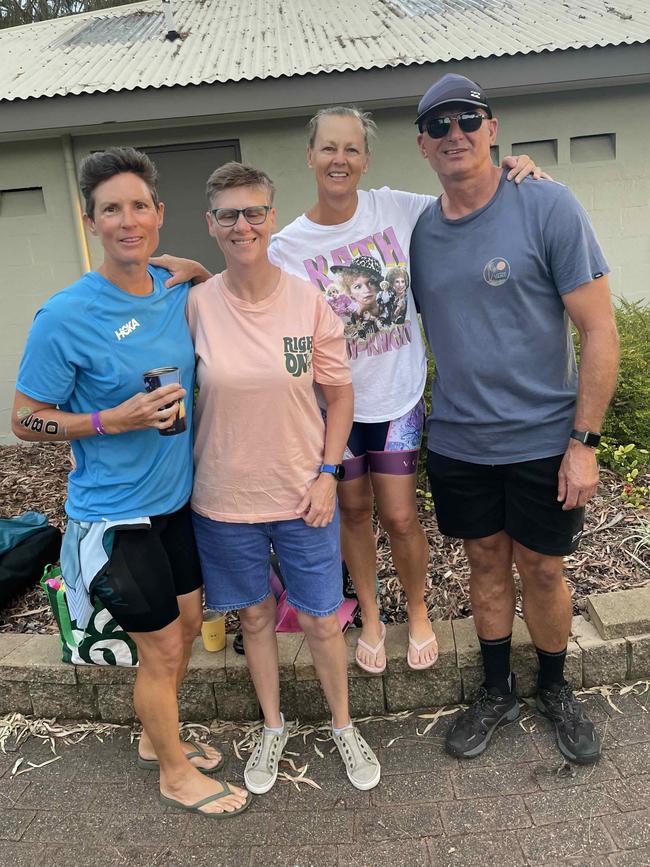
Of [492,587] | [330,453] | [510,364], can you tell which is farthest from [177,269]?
[492,587]

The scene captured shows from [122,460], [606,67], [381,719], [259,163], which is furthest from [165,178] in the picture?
[381,719]

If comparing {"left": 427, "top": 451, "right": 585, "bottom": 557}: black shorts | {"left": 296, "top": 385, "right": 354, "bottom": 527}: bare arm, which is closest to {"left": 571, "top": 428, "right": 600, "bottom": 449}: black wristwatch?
{"left": 427, "top": 451, "right": 585, "bottom": 557}: black shorts

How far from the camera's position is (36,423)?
2072 millimetres

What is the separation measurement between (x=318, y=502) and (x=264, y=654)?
0.72 m

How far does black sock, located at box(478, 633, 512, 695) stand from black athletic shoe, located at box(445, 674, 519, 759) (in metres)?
0.03

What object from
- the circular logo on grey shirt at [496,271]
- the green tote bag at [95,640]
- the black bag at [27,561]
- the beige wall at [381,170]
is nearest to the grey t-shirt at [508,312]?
the circular logo on grey shirt at [496,271]

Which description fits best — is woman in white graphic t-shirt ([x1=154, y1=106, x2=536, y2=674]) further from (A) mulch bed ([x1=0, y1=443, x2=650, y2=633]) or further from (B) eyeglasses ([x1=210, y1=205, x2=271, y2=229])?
(A) mulch bed ([x1=0, y1=443, x2=650, y2=633])

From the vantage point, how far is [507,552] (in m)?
2.67

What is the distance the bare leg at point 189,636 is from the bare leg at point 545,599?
1.24m

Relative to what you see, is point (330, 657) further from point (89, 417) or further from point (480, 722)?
point (89, 417)

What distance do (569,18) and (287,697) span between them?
7467 mm

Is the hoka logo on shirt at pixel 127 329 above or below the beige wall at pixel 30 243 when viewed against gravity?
below

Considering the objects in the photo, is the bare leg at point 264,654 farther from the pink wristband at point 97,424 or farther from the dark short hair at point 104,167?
the dark short hair at point 104,167

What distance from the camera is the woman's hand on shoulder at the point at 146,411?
201 centimetres
